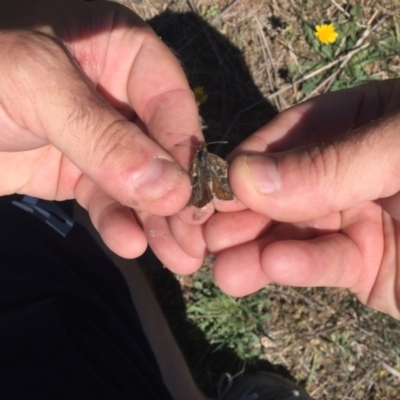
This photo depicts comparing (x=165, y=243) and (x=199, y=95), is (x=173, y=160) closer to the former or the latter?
(x=165, y=243)

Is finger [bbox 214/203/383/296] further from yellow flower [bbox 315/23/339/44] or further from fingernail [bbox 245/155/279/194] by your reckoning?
yellow flower [bbox 315/23/339/44]

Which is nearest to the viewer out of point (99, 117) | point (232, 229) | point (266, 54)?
point (99, 117)

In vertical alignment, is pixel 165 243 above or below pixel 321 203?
below

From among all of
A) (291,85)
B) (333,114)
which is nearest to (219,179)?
(333,114)

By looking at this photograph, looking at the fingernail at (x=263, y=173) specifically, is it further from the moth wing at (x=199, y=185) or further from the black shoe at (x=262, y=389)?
the black shoe at (x=262, y=389)

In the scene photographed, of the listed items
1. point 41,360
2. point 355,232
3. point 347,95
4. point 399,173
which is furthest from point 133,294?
point 399,173
